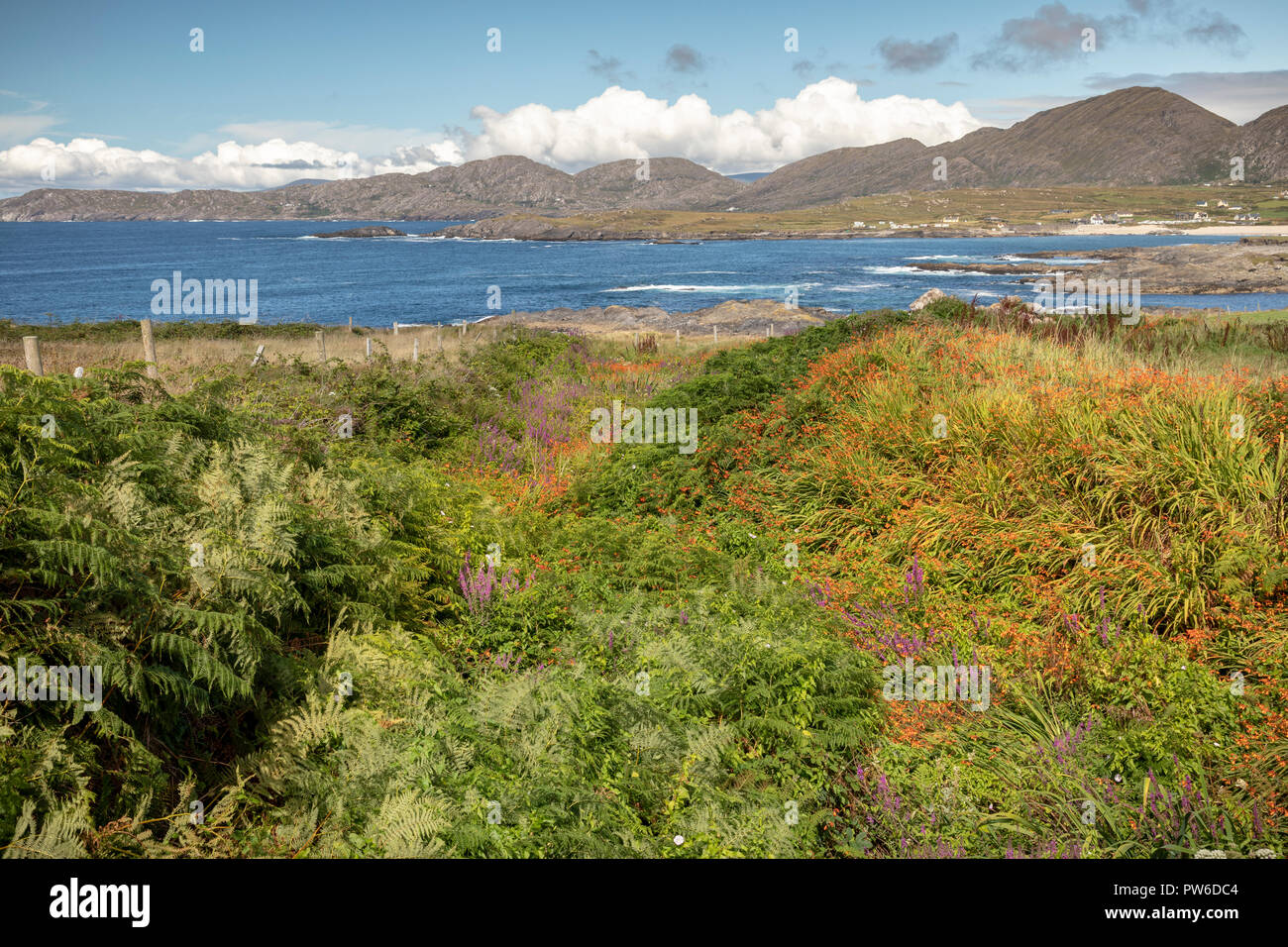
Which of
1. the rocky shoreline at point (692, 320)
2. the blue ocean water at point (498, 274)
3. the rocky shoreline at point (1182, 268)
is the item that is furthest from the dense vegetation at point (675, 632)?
the rocky shoreline at point (1182, 268)

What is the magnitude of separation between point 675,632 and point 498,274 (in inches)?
4506

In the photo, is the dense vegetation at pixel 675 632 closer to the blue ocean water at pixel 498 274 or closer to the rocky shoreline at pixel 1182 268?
the blue ocean water at pixel 498 274

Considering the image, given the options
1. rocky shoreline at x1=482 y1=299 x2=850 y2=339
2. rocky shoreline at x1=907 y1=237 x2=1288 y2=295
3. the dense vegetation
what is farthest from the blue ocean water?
the dense vegetation

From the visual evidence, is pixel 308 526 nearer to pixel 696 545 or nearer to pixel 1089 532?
pixel 696 545

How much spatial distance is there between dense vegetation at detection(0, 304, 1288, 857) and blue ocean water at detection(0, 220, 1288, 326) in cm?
5687

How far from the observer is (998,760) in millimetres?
4727

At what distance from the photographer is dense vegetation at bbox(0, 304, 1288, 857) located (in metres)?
3.83

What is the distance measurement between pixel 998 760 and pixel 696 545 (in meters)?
3.97

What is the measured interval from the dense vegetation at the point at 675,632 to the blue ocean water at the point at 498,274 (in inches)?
2239

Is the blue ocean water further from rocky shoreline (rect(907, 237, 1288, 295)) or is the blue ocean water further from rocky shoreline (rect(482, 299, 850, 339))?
rocky shoreline (rect(482, 299, 850, 339))

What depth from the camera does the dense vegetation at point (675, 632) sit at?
3.83 m

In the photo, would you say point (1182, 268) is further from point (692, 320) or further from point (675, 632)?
point (675, 632)

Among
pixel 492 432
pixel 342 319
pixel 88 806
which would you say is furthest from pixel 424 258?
pixel 88 806

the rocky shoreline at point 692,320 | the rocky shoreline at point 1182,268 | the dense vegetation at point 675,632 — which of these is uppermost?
the rocky shoreline at point 1182,268
